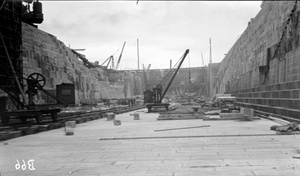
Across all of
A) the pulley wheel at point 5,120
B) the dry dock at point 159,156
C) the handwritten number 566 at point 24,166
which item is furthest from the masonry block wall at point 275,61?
the pulley wheel at point 5,120

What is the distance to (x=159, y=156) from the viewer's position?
24.6ft

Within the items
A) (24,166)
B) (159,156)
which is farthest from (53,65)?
(159,156)

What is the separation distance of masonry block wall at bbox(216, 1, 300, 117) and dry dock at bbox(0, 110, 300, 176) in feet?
13.3

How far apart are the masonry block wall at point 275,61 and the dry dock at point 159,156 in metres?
→ 4.06

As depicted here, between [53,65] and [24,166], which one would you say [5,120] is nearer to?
[24,166]

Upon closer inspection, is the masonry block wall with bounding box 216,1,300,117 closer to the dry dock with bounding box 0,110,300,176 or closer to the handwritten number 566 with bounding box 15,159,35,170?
the dry dock with bounding box 0,110,300,176

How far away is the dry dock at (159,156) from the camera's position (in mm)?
6016

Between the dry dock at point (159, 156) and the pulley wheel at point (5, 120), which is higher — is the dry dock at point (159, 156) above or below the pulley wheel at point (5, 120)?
below

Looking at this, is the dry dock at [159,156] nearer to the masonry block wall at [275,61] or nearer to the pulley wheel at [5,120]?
the masonry block wall at [275,61]

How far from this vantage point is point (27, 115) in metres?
16.2

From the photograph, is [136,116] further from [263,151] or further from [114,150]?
[263,151]

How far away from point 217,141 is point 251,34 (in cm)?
2425

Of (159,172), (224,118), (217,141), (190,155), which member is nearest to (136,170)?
(159,172)

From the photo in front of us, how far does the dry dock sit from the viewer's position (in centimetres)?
602
